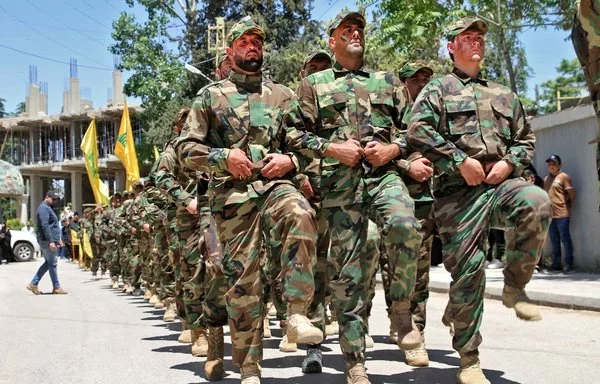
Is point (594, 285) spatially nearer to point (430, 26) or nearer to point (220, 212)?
point (430, 26)

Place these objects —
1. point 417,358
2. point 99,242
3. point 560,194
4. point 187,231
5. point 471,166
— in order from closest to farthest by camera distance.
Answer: point 471,166 < point 417,358 < point 187,231 < point 560,194 < point 99,242

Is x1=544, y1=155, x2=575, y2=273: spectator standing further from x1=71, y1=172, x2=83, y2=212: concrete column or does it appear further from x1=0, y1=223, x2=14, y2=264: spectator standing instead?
x1=71, y1=172, x2=83, y2=212: concrete column

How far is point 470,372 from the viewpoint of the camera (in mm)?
5125

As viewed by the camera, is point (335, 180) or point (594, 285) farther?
point (594, 285)

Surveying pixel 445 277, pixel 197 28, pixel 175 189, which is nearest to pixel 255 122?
pixel 175 189

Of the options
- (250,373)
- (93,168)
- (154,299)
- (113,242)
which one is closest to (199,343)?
(250,373)

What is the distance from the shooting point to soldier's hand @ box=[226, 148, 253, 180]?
5.16 meters

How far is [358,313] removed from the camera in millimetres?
5113

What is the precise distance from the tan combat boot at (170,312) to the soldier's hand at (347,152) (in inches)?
243

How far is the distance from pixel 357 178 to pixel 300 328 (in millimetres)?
1246

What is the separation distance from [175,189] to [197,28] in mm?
30225

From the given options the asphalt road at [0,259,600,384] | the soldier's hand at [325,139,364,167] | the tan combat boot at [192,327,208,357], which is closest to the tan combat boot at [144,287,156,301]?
the asphalt road at [0,259,600,384]

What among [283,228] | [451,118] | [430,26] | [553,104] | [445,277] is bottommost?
[445,277]

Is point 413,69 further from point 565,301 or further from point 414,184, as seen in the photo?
point 565,301
